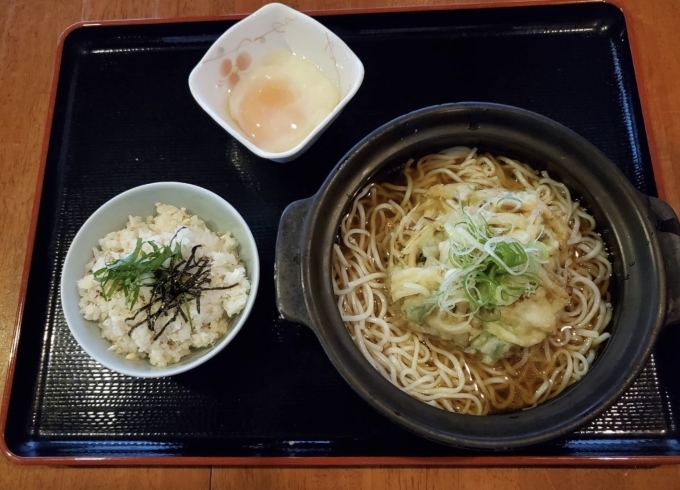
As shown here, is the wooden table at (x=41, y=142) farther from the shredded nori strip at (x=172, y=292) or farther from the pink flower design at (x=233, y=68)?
the shredded nori strip at (x=172, y=292)

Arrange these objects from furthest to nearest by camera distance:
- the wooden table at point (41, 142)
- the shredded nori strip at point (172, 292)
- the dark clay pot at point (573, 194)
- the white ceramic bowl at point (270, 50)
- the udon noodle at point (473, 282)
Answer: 1. the white ceramic bowl at point (270, 50)
2. the wooden table at point (41, 142)
3. the shredded nori strip at point (172, 292)
4. the udon noodle at point (473, 282)
5. the dark clay pot at point (573, 194)

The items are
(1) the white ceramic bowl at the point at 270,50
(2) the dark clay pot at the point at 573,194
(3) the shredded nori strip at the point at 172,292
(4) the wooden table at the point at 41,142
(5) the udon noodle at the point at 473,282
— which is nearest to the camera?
(2) the dark clay pot at the point at 573,194

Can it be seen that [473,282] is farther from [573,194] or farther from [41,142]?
[41,142]

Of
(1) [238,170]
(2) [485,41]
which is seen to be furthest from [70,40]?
(2) [485,41]

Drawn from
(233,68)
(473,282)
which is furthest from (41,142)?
(473,282)

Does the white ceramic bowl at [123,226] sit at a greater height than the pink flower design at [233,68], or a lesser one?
lesser

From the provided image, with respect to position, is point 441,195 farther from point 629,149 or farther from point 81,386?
point 81,386

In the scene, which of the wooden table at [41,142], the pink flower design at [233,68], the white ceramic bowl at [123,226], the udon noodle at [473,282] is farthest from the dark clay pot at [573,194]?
the pink flower design at [233,68]
